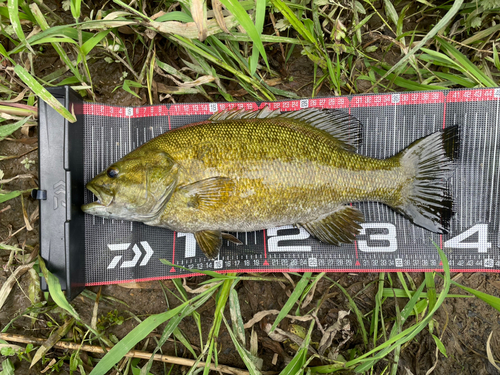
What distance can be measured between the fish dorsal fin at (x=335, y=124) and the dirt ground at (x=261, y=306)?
36cm

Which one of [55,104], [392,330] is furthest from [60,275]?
[392,330]

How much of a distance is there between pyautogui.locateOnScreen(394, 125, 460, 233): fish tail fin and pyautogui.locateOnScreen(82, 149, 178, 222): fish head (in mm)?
1905

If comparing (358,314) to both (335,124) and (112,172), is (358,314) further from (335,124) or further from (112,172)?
(112,172)

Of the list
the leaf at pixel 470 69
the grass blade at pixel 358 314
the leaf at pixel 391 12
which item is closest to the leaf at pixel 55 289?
the grass blade at pixel 358 314

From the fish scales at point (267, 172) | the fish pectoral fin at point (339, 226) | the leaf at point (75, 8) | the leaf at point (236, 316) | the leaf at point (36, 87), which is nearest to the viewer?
the leaf at point (36, 87)

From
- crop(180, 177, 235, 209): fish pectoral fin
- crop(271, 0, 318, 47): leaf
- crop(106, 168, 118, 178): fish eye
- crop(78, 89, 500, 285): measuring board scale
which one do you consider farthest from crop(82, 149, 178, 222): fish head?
crop(271, 0, 318, 47): leaf

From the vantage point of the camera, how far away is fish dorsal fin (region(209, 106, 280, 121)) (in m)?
2.47

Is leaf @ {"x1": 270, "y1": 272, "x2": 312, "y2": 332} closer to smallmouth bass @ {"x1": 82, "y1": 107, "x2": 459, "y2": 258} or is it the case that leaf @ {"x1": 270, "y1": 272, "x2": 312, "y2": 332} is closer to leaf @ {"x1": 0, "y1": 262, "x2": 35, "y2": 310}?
smallmouth bass @ {"x1": 82, "y1": 107, "x2": 459, "y2": 258}

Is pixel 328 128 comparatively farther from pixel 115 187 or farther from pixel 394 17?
pixel 115 187

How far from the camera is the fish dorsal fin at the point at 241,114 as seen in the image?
247 centimetres

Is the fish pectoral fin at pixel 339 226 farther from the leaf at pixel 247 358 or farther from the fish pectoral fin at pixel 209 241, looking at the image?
the leaf at pixel 247 358

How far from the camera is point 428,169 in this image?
8.13ft

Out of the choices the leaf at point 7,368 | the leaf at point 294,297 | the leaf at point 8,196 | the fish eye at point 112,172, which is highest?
the fish eye at point 112,172

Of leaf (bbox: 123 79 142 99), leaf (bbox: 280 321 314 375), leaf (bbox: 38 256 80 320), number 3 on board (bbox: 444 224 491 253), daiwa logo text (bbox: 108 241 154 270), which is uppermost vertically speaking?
leaf (bbox: 123 79 142 99)
